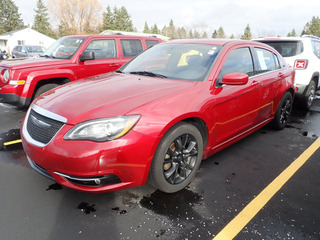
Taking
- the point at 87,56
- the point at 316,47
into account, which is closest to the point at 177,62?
the point at 87,56

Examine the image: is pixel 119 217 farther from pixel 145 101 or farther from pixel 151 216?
pixel 145 101

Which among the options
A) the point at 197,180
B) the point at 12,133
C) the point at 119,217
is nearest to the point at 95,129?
the point at 119,217

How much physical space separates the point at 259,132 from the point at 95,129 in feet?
11.0

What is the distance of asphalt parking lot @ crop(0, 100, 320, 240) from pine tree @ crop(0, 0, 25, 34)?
74538 millimetres

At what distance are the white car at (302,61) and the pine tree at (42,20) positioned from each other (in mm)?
70835

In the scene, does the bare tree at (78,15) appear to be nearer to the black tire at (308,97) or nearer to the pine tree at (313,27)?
the pine tree at (313,27)

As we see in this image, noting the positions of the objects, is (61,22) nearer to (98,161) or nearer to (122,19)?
(122,19)

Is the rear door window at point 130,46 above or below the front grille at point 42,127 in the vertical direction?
above

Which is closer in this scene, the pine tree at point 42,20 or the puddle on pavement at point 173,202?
the puddle on pavement at point 173,202

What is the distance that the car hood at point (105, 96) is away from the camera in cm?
220

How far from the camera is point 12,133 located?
4355mm

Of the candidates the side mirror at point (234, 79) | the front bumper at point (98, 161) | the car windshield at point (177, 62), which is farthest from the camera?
the car windshield at point (177, 62)

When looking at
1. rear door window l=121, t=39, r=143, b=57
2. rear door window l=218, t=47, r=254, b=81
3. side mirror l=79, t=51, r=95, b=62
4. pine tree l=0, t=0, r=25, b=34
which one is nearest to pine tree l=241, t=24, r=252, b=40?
pine tree l=0, t=0, r=25, b=34

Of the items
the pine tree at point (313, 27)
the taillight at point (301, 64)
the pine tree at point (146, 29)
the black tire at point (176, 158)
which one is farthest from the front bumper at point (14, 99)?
the pine tree at point (146, 29)
